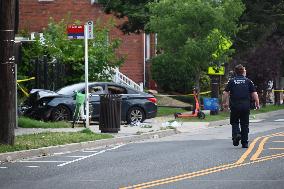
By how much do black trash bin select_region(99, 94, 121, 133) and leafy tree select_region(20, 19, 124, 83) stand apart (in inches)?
356

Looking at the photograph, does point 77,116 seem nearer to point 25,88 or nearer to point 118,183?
point 25,88

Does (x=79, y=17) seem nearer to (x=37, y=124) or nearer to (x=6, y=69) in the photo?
(x=37, y=124)

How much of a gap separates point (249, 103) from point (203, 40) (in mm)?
13851

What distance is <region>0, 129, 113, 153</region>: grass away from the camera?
639 inches

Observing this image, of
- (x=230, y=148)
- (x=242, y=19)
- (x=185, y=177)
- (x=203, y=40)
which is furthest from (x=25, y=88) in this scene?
(x=185, y=177)

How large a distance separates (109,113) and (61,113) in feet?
12.4

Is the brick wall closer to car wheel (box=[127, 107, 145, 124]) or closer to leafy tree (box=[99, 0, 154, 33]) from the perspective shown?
leafy tree (box=[99, 0, 154, 33])

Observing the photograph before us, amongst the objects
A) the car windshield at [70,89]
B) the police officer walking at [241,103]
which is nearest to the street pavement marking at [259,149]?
the police officer walking at [241,103]

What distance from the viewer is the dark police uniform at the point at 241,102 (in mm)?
16328

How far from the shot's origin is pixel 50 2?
4369 centimetres

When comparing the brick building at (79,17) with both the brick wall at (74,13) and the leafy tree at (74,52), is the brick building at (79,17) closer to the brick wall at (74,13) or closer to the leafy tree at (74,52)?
the brick wall at (74,13)

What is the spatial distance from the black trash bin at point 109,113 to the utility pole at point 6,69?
5.00m

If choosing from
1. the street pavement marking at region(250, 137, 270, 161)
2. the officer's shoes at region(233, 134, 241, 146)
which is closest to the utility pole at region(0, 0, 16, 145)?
the officer's shoes at region(233, 134, 241, 146)

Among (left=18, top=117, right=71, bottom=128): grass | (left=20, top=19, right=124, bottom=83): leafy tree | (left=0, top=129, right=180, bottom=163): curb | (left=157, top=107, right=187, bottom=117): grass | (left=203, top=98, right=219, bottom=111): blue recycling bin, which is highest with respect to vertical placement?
(left=20, top=19, right=124, bottom=83): leafy tree
